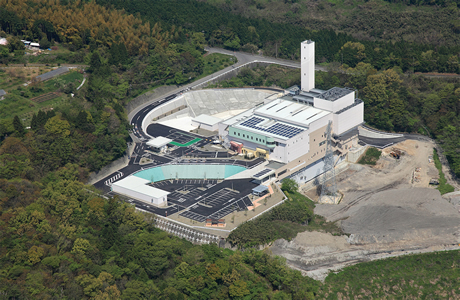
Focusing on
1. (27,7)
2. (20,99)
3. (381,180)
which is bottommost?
(381,180)

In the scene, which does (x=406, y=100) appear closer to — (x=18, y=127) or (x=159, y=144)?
(x=159, y=144)

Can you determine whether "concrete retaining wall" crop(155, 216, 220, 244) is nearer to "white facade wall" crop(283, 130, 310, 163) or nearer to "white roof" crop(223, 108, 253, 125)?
"white facade wall" crop(283, 130, 310, 163)

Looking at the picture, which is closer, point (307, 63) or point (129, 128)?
point (129, 128)

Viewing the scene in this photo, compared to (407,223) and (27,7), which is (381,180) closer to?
(407,223)

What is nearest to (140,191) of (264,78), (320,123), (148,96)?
(320,123)

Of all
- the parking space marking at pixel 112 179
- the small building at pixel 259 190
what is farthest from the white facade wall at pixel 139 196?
the small building at pixel 259 190

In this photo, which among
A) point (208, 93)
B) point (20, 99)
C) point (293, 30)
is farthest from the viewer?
point (293, 30)

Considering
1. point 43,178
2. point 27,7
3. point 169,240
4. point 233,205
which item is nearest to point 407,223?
point 233,205
